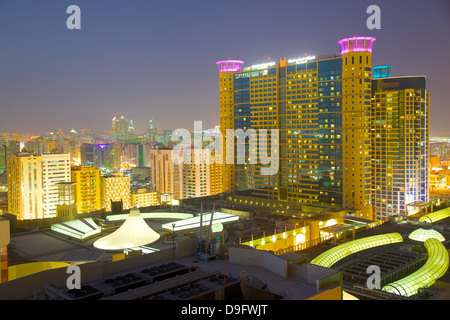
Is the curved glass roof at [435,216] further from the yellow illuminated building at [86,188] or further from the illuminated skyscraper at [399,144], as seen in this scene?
the yellow illuminated building at [86,188]

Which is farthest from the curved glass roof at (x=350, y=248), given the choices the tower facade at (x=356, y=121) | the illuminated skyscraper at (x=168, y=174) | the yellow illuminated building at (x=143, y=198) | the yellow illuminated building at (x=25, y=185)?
the illuminated skyscraper at (x=168, y=174)

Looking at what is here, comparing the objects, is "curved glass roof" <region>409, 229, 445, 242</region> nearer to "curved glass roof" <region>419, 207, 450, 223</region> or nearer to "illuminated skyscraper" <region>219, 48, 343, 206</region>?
"curved glass roof" <region>419, 207, 450, 223</region>

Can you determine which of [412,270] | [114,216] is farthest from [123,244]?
[412,270]

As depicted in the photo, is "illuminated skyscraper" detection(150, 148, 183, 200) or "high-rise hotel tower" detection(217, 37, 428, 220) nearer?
"high-rise hotel tower" detection(217, 37, 428, 220)

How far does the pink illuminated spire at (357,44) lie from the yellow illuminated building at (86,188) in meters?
24.5

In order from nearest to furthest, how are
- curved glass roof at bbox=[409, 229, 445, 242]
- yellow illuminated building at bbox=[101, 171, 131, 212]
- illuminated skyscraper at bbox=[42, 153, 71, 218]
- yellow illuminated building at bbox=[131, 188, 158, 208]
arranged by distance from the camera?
curved glass roof at bbox=[409, 229, 445, 242] → illuminated skyscraper at bbox=[42, 153, 71, 218] → yellow illuminated building at bbox=[101, 171, 131, 212] → yellow illuminated building at bbox=[131, 188, 158, 208]

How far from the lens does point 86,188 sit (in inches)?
1383

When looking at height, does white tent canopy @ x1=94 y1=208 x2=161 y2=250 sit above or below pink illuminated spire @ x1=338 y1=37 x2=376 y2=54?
below

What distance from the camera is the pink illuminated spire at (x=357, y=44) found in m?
21.1

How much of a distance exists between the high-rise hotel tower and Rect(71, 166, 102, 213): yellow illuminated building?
13909 millimetres

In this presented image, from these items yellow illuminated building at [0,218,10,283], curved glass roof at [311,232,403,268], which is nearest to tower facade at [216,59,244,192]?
curved glass roof at [311,232,403,268]

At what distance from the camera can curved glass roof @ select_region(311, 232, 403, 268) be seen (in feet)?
35.0

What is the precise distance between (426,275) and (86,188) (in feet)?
102

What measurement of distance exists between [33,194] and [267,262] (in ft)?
98.9
